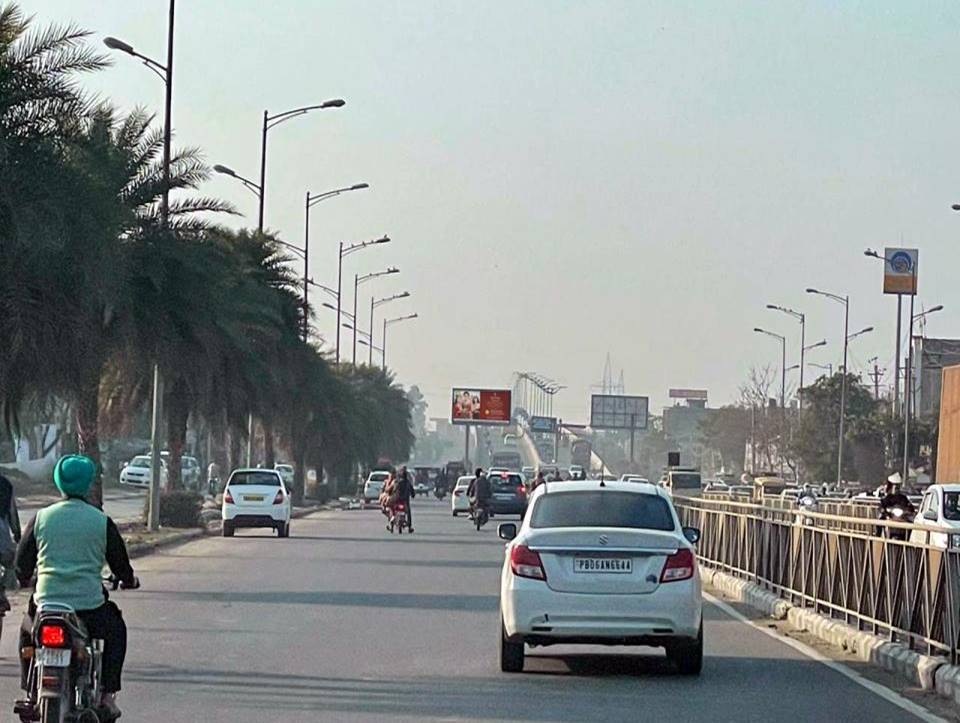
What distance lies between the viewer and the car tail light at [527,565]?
49.4ft

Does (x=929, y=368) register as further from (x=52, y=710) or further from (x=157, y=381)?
(x=52, y=710)

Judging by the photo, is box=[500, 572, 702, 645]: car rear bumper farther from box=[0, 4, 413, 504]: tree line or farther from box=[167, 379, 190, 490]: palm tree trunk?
box=[167, 379, 190, 490]: palm tree trunk

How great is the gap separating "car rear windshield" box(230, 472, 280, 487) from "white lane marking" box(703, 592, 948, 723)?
22384 mm

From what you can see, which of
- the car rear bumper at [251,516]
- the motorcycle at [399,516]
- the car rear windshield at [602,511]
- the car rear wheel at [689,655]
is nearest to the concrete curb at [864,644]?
the car rear wheel at [689,655]

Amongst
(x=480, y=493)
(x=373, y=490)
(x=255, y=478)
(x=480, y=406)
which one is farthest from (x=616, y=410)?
(x=255, y=478)

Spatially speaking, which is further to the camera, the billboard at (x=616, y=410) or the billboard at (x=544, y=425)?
the billboard at (x=544, y=425)

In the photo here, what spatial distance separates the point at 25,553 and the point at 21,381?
18.0 metres

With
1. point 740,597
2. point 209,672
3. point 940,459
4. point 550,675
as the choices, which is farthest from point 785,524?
point 940,459

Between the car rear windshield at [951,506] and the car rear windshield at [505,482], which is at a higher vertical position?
the car rear windshield at [951,506]

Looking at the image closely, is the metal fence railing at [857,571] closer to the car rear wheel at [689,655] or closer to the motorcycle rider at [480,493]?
the car rear wheel at [689,655]

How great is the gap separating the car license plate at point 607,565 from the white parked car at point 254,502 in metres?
28.3

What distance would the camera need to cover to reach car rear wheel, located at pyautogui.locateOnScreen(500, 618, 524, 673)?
15391 millimetres

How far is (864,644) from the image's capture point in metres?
17.0

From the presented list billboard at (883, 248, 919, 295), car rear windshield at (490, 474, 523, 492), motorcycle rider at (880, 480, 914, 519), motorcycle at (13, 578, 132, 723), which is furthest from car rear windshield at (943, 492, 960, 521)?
billboard at (883, 248, 919, 295)
